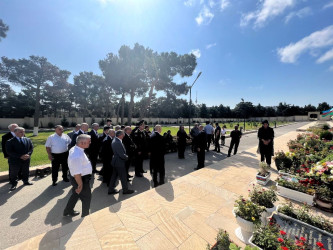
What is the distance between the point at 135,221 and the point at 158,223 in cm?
42

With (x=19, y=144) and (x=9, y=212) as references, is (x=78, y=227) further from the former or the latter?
(x=19, y=144)

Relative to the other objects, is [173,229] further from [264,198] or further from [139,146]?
[139,146]

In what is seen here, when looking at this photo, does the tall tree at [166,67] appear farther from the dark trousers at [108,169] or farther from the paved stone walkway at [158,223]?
the paved stone walkway at [158,223]

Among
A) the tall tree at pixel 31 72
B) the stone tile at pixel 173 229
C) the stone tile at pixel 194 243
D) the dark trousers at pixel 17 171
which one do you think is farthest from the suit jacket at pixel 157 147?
the tall tree at pixel 31 72

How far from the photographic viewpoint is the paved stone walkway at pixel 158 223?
210 centimetres

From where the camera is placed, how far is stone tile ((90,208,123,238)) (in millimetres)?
2316

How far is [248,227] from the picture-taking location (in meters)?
2.00

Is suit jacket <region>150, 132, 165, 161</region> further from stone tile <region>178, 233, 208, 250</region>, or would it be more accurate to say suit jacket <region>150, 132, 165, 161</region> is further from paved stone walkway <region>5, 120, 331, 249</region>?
stone tile <region>178, 233, 208, 250</region>

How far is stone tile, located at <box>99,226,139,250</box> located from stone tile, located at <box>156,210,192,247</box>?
508 mm

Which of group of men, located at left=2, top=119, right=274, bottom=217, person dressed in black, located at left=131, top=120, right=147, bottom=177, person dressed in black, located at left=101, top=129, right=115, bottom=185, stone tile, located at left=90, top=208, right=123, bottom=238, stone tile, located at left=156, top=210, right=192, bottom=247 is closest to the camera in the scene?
stone tile, located at left=156, top=210, right=192, bottom=247

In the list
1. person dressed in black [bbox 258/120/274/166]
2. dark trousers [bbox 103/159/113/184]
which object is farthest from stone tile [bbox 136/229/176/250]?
person dressed in black [bbox 258/120/274/166]

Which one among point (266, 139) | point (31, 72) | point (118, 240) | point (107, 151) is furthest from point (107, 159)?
point (31, 72)

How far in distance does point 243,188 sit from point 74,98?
3732cm

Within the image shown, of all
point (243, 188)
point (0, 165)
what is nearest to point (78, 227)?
point (243, 188)
